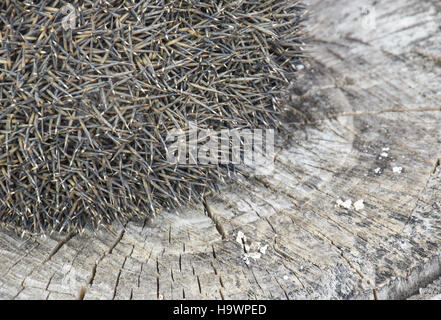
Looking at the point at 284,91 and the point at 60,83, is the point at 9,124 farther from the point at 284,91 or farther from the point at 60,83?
the point at 284,91

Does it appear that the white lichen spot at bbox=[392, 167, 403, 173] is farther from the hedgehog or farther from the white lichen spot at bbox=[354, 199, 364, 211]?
the hedgehog

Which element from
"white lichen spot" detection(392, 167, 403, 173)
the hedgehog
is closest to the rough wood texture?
"white lichen spot" detection(392, 167, 403, 173)

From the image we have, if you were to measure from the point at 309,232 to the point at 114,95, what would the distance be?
1.16m

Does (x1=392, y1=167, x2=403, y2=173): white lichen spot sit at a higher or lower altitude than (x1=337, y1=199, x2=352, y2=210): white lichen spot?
higher

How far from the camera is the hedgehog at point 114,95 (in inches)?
96.2

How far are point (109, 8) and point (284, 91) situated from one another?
3.65ft

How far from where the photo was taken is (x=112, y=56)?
8.29 ft

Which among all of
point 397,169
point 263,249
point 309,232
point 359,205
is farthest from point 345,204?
point 263,249

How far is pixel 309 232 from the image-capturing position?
2844mm

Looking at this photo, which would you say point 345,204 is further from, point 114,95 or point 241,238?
point 114,95

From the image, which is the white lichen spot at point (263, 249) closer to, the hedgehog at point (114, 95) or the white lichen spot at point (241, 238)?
the white lichen spot at point (241, 238)

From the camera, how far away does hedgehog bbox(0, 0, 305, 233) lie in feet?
8.02

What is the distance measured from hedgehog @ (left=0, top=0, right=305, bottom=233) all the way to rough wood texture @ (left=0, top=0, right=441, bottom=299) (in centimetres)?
16
